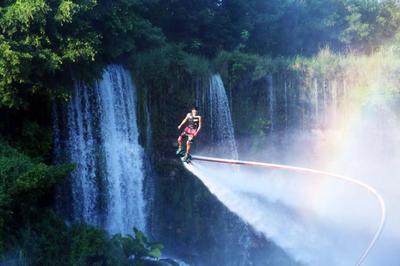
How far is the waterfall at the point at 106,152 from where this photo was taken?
1584cm

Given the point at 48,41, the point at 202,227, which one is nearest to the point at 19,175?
the point at 48,41

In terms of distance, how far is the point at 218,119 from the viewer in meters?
19.2

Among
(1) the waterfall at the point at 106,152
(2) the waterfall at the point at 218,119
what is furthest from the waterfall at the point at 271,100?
(1) the waterfall at the point at 106,152

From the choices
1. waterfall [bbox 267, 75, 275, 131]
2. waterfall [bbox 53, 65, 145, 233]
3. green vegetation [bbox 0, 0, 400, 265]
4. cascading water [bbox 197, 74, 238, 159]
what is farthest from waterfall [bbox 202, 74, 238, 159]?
waterfall [bbox 53, 65, 145, 233]

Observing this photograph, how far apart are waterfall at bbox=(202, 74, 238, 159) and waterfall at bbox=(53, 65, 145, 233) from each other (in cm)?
277

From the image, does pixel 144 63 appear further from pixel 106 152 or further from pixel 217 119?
pixel 217 119

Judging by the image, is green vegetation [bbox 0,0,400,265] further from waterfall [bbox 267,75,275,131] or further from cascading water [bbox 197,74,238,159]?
cascading water [bbox 197,74,238,159]

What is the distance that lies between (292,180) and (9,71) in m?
11.6

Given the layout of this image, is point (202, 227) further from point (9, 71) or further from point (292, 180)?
point (9, 71)

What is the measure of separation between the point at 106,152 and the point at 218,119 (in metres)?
4.60

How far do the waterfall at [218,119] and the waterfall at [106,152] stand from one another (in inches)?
109

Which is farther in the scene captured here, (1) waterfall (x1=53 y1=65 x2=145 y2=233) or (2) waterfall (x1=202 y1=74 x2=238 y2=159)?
(2) waterfall (x1=202 y1=74 x2=238 y2=159)

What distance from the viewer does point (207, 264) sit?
61.9 ft

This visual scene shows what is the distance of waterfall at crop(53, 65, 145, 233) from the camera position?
1584 centimetres
